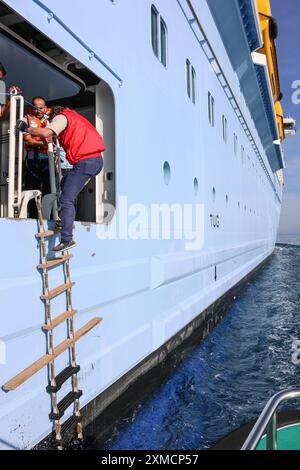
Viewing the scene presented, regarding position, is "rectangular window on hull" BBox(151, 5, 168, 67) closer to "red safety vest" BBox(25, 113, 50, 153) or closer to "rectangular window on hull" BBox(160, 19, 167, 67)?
"rectangular window on hull" BBox(160, 19, 167, 67)

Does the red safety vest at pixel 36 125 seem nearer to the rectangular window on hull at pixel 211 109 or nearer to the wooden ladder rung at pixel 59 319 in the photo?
the wooden ladder rung at pixel 59 319

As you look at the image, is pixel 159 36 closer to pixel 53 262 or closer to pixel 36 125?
pixel 36 125

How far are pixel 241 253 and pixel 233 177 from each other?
304cm

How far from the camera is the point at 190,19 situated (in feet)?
23.2

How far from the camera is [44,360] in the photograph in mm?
3025

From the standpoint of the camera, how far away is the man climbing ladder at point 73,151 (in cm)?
336

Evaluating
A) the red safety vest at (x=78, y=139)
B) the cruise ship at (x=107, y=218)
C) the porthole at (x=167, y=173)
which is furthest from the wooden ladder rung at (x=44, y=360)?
the porthole at (x=167, y=173)

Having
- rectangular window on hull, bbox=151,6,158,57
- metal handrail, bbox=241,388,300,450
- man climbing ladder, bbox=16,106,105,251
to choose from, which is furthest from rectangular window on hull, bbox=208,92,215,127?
metal handrail, bbox=241,388,300,450

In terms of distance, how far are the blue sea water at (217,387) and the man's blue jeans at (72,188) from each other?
233 centimetres

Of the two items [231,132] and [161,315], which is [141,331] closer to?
[161,315]

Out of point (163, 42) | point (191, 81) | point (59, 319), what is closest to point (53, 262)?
point (59, 319)

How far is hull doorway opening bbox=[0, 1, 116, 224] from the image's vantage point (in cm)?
357

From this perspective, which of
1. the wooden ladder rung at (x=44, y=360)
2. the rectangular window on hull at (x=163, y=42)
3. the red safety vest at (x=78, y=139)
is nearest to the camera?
the wooden ladder rung at (x=44, y=360)

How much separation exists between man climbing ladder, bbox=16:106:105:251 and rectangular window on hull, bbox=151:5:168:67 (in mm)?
2711
